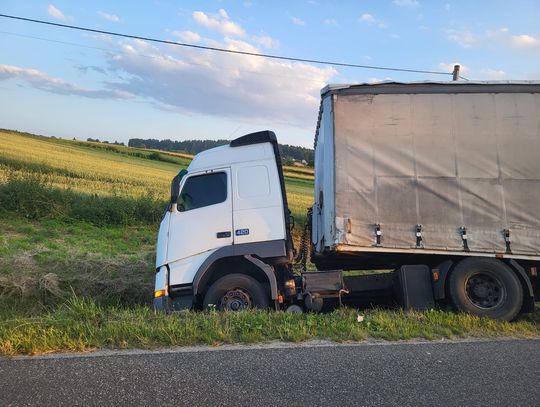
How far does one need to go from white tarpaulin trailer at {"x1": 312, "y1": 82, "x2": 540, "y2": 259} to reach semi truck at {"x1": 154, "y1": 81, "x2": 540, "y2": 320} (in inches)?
0.6

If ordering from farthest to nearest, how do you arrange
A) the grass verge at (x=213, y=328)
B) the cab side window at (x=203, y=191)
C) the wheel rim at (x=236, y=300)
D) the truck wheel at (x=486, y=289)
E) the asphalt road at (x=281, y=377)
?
1. the cab side window at (x=203, y=191)
2. the wheel rim at (x=236, y=300)
3. the truck wheel at (x=486, y=289)
4. the grass verge at (x=213, y=328)
5. the asphalt road at (x=281, y=377)

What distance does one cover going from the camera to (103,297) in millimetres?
9055

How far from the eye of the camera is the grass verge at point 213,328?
477 centimetres

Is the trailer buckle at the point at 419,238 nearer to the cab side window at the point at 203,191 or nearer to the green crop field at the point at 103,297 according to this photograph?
the green crop field at the point at 103,297

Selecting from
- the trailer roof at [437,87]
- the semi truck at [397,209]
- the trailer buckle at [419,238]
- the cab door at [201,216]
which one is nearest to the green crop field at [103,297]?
the semi truck at [397,209]

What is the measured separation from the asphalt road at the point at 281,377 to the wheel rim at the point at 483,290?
1.86 m

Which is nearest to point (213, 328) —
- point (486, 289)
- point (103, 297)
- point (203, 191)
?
point (203, 191)

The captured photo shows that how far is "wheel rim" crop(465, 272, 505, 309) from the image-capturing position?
656cm

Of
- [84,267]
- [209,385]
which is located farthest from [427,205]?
[84,267]

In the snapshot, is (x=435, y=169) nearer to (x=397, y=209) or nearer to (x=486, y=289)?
(x=397, y=209)

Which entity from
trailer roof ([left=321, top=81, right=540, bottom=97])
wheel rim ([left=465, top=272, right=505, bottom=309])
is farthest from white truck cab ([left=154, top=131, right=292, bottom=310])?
wheel rim ([left=465, top=272, right=505, bottom=309])

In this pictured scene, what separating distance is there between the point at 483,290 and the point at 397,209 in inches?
68.5

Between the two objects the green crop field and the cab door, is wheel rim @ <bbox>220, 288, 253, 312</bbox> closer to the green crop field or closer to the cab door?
the green crop field

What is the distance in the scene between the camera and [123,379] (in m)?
3.85
